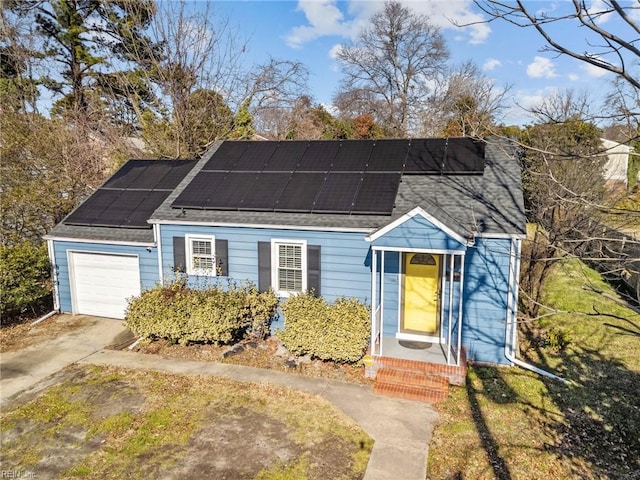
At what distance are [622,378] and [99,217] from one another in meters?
13.5

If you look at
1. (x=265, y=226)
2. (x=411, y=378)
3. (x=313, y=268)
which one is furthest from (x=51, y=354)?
(x=411, y=378)

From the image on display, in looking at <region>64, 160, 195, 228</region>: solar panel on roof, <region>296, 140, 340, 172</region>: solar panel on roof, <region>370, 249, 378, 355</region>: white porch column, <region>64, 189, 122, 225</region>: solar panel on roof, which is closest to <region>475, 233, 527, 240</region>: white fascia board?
<region>370, 249, 378, 355</region>: white porch column

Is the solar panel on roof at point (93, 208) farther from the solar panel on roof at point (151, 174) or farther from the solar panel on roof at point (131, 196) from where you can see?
the solar panel on roof at point (151, 174)

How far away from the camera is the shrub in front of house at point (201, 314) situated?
940 centimetres

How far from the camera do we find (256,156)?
12.2 metres

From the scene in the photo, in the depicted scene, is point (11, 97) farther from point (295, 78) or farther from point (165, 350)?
point (165, 350)

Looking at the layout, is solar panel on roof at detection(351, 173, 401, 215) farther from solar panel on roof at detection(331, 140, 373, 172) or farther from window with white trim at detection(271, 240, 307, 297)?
window with white trim at detection(271, 240, 307, 297)

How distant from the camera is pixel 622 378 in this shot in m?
8.32

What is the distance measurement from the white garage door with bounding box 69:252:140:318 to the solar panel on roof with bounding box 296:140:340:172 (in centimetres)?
540

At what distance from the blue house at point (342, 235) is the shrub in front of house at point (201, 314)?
0.60 meters

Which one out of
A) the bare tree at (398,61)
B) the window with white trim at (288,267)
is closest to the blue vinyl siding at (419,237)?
the window with white trim at (288,267)

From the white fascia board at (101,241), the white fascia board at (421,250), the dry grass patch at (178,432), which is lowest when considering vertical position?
the dry grass patch at (178,432)

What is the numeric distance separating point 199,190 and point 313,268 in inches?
158

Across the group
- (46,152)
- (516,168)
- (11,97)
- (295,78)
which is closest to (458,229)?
(516,168)
